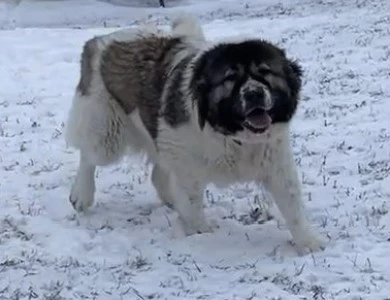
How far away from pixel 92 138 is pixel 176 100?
3.83 feet

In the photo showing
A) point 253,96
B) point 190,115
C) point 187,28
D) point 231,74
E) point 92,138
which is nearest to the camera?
point 253,96

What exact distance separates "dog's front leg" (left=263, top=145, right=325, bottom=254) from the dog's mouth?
0.41 meters

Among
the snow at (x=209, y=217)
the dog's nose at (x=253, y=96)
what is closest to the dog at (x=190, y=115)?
the dog's nose at (x=253, y=96)

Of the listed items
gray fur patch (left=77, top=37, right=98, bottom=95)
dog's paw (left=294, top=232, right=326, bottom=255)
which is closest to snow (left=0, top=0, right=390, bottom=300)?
dog's paw (left=294, top=232, right=326, bottom=255)

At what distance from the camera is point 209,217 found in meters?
6.88

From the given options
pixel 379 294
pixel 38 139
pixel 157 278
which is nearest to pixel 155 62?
pixel 157 278

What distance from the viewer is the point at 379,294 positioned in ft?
17.0

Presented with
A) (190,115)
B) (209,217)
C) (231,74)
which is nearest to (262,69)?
(231,74)

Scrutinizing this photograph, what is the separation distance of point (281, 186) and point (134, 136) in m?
1.52

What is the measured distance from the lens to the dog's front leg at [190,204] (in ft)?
21.0

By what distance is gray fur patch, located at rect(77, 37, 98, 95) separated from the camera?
24.0ft

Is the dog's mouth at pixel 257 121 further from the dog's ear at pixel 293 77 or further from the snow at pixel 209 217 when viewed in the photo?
the snow at pixel 209 217

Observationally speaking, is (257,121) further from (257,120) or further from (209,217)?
(209,217)

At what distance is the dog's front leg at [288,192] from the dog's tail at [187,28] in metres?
1.26
